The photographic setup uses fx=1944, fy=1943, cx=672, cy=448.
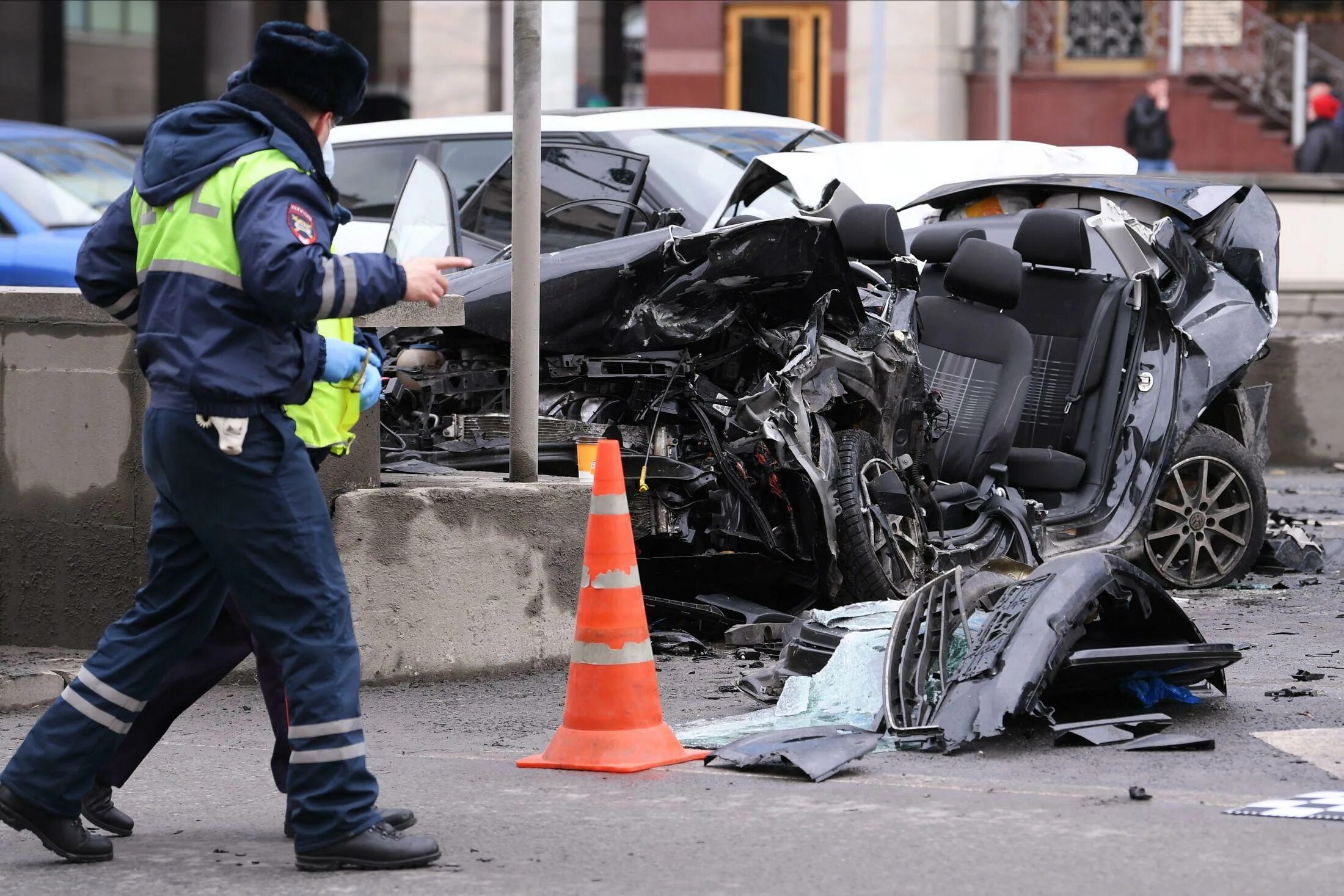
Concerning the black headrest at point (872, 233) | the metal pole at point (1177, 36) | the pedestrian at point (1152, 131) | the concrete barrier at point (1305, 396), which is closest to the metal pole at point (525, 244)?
the black headrest at point (872, 233)

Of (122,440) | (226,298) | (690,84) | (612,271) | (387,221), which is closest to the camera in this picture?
(226,298)

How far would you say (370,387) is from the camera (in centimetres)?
441

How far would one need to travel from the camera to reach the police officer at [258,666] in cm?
429

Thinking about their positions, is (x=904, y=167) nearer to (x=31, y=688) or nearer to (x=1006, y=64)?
(x=31, y=688)

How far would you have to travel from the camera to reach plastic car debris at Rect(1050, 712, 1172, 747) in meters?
5.20

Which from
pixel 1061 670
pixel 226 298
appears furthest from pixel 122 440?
pixel 1061 670

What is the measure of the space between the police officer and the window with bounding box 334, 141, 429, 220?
283 inches

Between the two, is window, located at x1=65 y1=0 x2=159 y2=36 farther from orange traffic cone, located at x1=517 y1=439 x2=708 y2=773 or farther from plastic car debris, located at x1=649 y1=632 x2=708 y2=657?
orange traffic cone, located at x1=517 y1=439 x2=708 y2=773

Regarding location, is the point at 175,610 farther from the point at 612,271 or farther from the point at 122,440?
the point at 612,271

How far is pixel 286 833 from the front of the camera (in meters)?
4.42

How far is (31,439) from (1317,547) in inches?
226

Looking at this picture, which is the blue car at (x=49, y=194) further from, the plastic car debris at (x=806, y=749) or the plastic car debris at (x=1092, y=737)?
the plastic car debris at (x=1092, y=737)

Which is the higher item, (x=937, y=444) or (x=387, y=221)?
Answer: (x=387, y=221)

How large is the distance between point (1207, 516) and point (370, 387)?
202 inches
